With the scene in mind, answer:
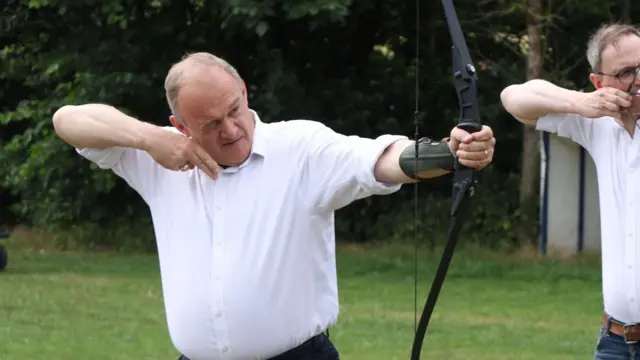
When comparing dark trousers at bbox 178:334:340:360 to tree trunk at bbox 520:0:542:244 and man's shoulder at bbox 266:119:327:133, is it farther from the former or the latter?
tree trunk at bbox 520:0:542:244

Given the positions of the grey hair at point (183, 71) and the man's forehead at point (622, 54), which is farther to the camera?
the man's forehead at point (622, 54)

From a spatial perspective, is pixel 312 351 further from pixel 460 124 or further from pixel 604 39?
pixel 604 39

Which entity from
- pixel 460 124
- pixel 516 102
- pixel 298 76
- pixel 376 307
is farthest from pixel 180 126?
pixel 298 76

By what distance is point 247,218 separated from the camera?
318 cm

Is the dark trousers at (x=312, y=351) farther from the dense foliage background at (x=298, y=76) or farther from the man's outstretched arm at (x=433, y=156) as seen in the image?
the dense foliage background at (x=298, y=76)

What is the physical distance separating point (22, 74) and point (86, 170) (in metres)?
1.83

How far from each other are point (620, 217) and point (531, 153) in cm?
1148

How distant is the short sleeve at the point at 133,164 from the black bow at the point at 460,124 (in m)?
0.81

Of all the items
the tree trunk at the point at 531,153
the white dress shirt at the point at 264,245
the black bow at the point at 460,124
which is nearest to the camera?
the black bow at the point at 460,124

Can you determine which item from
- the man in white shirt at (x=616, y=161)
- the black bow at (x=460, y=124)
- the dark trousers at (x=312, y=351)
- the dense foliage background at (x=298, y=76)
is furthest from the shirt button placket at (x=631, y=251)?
the dense foliage background at (x=298, y=76)

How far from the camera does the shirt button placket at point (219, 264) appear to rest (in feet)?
10.5

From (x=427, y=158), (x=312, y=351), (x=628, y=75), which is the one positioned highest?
(x=628, y=75)

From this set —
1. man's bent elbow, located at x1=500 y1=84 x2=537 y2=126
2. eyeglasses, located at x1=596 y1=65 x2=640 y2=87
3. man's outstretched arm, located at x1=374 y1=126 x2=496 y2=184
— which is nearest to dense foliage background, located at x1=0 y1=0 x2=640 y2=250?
man's bent elbow, located at x1=500 y1=84 x2=537 y2=126

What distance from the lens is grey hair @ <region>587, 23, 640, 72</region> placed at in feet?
→ 12.1
